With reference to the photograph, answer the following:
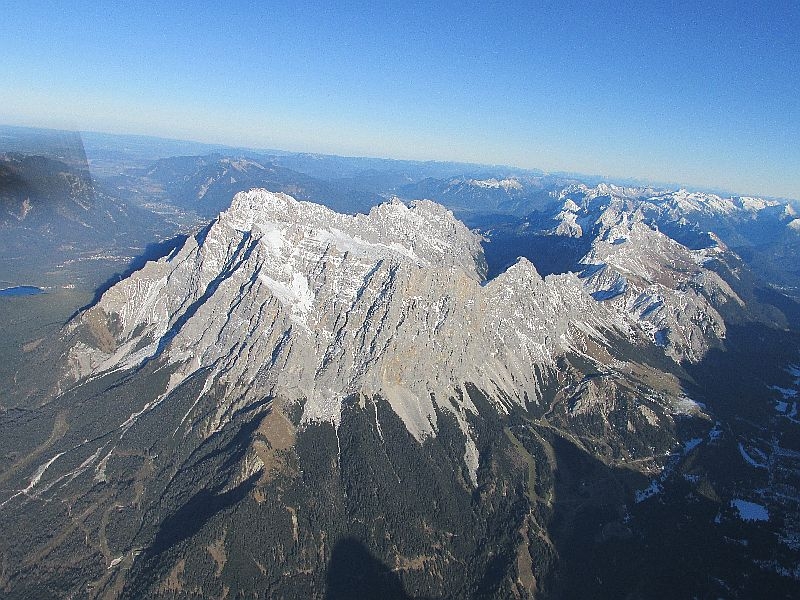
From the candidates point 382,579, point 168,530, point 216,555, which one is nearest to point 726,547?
point 382,579

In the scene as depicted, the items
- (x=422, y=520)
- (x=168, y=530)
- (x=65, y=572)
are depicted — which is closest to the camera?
(x=65, y=572)

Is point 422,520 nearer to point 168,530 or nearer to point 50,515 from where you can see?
point 168,530

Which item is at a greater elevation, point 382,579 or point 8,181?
point 8,181

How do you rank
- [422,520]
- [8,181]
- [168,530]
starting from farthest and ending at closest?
[422,520], [168,530], [8,181]

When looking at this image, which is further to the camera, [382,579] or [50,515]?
[50,515]

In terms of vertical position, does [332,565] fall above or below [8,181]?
below

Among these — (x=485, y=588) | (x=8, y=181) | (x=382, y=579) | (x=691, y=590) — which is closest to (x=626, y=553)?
(x=691, y=590)

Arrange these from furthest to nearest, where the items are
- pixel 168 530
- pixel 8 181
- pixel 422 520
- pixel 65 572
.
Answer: pixel 422 520, pixel 168 530, pixel 65 572, pixel 8 181

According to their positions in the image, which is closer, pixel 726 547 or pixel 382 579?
pixel 382 579

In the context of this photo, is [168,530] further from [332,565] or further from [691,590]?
[691,590]
